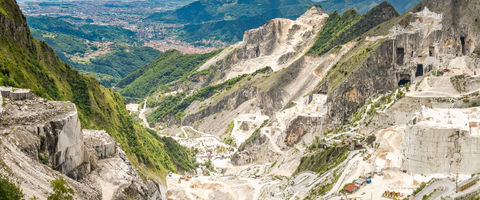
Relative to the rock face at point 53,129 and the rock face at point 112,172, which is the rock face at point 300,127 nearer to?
the rock face at point 112,172

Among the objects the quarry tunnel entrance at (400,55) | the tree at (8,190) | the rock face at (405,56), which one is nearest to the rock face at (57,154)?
the tree at (8,190)

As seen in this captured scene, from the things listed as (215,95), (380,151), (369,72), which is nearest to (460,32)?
(369,72)

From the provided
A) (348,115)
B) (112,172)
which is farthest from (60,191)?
(348,115)

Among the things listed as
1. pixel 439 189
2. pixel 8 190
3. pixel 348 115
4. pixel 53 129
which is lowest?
pixel 348 115

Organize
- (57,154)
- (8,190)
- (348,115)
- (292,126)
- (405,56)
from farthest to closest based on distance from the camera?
(405,56), (292,126), (348,115), (57,154), (8,190)

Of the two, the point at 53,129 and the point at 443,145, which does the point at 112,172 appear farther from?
the point at 443,145

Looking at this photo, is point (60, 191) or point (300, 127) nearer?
point (60, 191)

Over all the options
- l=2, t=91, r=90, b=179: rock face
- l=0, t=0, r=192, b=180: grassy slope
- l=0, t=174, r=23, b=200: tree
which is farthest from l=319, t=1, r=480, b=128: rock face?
l=0, t=174, r=23, b=200: tree
